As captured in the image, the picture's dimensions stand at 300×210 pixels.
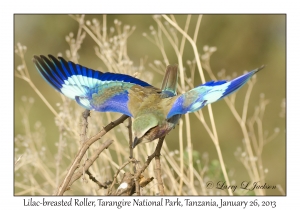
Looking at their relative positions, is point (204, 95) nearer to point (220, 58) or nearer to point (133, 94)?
point (133, 94)

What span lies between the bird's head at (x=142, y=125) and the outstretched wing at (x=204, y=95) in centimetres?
11

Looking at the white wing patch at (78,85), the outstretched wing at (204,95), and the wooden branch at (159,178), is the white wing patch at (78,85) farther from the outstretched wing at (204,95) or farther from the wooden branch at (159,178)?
the wooden branch at (159,178)

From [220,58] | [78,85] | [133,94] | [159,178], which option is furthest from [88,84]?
[220,58]

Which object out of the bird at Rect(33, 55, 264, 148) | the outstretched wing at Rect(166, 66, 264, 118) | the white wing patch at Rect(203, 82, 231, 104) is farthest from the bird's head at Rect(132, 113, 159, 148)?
the white wing patch at Rect(203, 82, 231, 104)

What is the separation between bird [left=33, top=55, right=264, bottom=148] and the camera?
235 cm

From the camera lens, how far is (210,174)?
3.70 meters

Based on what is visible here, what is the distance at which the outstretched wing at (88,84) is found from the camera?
2500mm

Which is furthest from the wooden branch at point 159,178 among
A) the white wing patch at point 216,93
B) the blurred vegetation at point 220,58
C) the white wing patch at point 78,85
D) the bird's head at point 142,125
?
the blurred vegetation at point 220,58

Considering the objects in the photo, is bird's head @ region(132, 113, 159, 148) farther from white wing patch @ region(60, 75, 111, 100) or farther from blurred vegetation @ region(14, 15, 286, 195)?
blurred vegetation @ region(14, 15, 286, 195)

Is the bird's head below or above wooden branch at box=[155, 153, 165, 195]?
above

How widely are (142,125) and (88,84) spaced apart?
1.73 feet

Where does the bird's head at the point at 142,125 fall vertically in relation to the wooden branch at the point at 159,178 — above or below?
above

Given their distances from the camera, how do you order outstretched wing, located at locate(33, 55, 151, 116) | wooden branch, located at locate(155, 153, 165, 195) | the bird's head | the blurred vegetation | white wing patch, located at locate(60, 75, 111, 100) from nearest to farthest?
1. wooden branch, located at locate(155, 153, 165, 195)
2. the bird's head
3. outstretched wing, located at locate(33, 55, 151, 116)
4. white wing patch, located at locate(60, 75, 111, 100)
5. the blurred vegetation

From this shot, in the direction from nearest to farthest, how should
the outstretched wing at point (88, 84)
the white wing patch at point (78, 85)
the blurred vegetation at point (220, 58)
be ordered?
the outstretched wing at point (88, 84) < the white wing patch at point (78, 85) < the blurred vegetation at point (220, 58)
